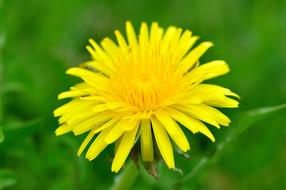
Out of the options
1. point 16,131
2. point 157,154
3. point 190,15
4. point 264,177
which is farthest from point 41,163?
point 190,15

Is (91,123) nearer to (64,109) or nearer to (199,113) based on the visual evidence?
(64,109)

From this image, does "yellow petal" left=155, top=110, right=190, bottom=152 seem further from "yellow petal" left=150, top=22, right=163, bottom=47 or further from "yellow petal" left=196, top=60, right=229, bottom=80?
"yellow petal" left=150, top=22, right=163, bottom=47

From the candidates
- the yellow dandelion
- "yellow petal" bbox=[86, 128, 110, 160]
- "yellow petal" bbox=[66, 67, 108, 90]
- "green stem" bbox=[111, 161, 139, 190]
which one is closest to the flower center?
the yellow dandelion

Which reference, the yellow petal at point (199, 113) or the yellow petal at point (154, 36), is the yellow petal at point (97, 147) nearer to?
the yellow petal at point (199, 113)

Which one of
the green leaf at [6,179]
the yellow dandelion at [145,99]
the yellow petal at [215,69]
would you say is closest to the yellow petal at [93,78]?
the yellow dandelion at [145,99]

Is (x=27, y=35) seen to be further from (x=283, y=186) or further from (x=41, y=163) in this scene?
(x=283, y=186)

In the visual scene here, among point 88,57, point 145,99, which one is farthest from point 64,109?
point 88,57

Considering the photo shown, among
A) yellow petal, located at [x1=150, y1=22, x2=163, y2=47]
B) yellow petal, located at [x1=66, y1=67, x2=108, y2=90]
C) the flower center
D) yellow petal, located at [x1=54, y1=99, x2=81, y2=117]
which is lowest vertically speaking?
the flower center
